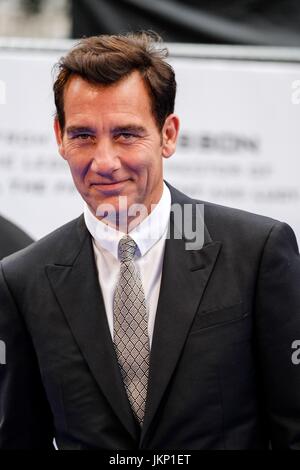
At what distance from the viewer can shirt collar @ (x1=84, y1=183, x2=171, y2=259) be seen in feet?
5.91

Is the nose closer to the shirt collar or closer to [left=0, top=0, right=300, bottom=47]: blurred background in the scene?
the shirt collar

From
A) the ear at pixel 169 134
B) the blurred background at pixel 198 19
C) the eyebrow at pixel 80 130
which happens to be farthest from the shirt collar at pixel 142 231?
the blurred background at pixel 198 19

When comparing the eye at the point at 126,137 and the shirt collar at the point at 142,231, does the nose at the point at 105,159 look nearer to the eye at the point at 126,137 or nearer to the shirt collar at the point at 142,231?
the eye at the point at 126,137

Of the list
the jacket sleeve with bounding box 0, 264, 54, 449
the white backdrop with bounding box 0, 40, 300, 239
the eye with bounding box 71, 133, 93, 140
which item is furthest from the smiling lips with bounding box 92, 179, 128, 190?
the white backdrop with bounding box 0, 40, 300, 239

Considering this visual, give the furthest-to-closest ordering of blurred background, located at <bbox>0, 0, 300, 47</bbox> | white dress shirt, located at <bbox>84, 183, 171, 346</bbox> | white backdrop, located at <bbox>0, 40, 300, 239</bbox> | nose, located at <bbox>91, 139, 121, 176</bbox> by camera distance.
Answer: blurred background, located at <bbox>0, 0, 300, 47</bbox> < white backdrop, located at <bbox>0, 40, 300, 239</bbox> < white dress shirt, located at <bbox>84, 183, 171, 346</bbox> < nose, located at <bbox>91, 139, 121, 176</bbox>

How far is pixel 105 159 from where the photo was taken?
5.55 feet

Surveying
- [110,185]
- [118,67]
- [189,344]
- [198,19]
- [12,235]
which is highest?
[198,19]

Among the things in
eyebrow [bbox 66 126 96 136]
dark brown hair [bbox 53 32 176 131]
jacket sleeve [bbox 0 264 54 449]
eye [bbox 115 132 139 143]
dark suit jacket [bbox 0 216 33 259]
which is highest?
dark brown hair [bbox 53 32 176 131]

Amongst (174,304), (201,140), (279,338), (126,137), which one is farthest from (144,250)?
(201,140)

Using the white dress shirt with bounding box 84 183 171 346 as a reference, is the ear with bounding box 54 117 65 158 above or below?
above

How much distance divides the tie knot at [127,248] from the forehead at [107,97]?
296mm

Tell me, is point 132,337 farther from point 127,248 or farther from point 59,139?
point 59,139

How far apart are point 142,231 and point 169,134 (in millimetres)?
259

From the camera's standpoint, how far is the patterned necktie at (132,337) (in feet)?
5.65
